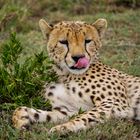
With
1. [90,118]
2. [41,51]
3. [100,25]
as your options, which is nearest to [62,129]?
[90,118]

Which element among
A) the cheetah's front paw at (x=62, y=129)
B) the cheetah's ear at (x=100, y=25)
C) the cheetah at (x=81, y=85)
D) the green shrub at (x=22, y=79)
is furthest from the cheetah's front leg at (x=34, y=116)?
the cheetah's ear at (x=100, y=25)

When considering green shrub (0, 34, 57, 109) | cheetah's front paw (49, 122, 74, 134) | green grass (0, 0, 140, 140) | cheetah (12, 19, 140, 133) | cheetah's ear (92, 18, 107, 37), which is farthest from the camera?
cheetah's ear (92, 18, 107, 37)

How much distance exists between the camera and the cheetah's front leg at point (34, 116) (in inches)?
178

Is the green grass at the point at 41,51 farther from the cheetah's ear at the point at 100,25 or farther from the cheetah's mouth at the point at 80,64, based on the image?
the cheetah's ear at the point at 100,25

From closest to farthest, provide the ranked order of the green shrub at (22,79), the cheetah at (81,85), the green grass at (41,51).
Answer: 1. the green grass at (41,51)
2. the cheetah at (81,85)
3. the green shrub at (22,79)

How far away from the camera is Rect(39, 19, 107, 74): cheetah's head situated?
15.7 ft

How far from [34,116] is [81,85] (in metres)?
0.47

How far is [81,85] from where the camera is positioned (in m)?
4.88

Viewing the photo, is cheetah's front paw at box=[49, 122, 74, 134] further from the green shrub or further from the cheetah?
the green shrub

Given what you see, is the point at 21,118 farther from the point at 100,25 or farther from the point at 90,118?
the point at 100,25

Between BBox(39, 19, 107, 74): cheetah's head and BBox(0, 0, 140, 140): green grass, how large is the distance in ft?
0.52

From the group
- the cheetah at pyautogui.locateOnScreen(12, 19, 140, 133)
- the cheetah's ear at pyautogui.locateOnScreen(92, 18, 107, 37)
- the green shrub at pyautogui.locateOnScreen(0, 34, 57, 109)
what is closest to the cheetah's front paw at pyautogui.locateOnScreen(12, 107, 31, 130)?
the cheetah at pyautogui.locateOnScreen(12, 19, 140, 133)

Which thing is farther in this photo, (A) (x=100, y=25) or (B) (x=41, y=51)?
(B) (x=41, y=51)

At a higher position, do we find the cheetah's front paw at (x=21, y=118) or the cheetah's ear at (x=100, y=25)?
the cheetah's ear at (x=100, y=25)
